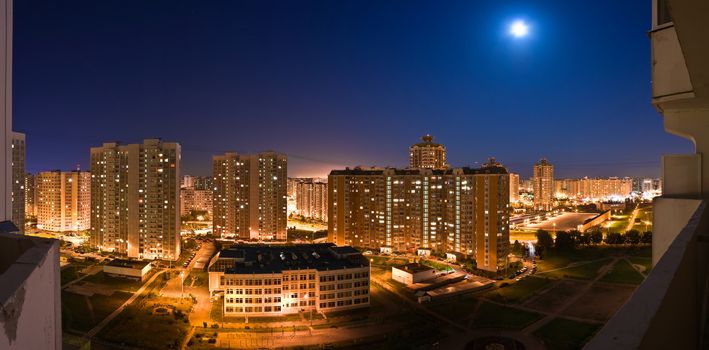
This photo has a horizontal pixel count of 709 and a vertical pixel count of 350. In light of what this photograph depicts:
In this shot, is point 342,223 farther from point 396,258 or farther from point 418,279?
point 418,279

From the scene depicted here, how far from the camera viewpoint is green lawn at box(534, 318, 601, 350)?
30.4ft

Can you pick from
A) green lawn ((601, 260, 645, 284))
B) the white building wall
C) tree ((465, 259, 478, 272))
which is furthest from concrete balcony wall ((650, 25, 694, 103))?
tree ((465, 259, 478, 272))

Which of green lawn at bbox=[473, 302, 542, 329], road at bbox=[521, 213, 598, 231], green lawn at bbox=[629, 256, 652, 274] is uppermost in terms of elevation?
road at bbox=[521, 213, 598, 231]

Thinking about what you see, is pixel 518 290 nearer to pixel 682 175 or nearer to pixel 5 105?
pixel 682 175

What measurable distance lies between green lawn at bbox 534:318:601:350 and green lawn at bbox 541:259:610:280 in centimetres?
462

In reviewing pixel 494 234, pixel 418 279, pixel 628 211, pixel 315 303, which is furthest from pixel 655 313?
pixel 628 211

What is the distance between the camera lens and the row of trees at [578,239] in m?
18.8

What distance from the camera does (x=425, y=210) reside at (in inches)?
725

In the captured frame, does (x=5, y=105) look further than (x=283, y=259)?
No

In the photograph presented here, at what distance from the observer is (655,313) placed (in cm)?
47

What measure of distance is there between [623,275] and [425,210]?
7.22 metres

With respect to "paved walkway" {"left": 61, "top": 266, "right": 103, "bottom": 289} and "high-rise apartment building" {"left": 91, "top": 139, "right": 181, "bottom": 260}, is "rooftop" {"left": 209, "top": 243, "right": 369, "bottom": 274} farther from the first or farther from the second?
"high-rise apartment building" {"left": 91, "top": 139, "right": 181, "bottom": 260}

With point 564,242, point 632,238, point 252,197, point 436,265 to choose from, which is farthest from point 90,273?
point 632,238

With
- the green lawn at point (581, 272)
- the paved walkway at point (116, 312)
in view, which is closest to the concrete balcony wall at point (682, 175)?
the paved walkway at point (116, 312)
